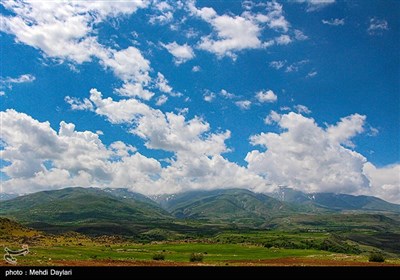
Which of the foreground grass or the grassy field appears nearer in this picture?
the grassy field

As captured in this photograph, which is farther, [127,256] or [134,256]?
[134,256]

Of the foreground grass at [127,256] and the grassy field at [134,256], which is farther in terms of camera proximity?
the foreground grass at [127,256]
